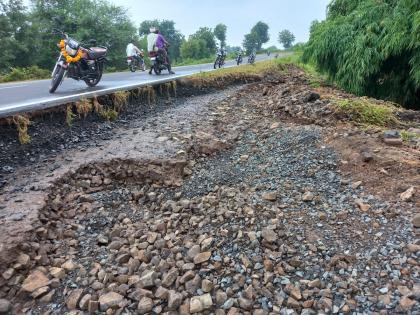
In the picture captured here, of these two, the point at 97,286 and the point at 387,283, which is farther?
the point at 97,286

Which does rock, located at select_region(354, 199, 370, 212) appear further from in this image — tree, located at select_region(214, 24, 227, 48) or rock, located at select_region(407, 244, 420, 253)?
tree, located at select_region(214, 24, 227, 48)

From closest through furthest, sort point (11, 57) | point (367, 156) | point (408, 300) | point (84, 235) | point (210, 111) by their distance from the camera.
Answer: point (408, 300), point (84, 235), point (367, 156), point (210, 111), point (11, 57)

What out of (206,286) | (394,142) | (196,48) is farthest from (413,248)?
(196,48)

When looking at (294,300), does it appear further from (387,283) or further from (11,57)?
(11,57)

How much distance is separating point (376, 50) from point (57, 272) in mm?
6022

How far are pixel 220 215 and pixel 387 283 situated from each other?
49.8 inches

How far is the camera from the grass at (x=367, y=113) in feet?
14.0

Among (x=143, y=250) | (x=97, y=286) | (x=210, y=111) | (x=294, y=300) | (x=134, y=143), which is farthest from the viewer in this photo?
(x=210, y=111)

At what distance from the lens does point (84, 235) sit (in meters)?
2.61

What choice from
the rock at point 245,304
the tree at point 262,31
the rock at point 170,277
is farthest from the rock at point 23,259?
the tree at point 262,31

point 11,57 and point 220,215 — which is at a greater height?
point 11,57

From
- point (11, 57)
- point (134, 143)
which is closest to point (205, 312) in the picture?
point (134, 143)

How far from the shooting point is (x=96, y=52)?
5969 millimetres

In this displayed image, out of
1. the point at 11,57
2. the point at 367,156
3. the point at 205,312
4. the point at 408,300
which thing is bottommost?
the point at 205,312
